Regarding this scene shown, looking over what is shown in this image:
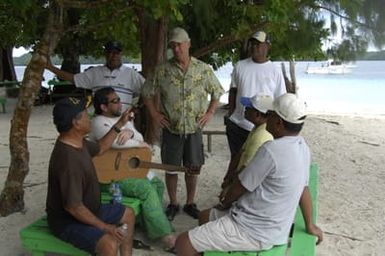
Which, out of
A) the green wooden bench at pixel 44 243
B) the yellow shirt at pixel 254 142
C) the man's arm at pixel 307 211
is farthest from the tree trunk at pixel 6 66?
the man's arm at pixel 307 211

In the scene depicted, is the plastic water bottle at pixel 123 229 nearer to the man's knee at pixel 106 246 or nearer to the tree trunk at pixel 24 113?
the man's knee at pixel 106 246

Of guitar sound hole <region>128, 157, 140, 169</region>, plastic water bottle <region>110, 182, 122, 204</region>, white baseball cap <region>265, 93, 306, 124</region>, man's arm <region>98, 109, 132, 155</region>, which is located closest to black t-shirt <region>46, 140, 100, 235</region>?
plastic water bottle <region>110, 182, 122, 204</region>

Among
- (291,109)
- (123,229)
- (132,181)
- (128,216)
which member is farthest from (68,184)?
(291,109)

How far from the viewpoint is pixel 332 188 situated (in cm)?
604

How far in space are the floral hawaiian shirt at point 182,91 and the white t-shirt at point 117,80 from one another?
48 cm

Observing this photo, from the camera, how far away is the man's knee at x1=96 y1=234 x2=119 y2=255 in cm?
296

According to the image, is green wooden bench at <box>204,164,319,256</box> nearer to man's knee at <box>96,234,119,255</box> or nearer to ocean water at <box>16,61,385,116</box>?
man's knee at <box>96,234,119,255</box>

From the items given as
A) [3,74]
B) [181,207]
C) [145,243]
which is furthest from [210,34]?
[3,74]

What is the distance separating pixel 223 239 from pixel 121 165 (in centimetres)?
135

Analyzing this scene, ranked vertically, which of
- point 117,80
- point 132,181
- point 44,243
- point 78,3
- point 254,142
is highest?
point 78,3

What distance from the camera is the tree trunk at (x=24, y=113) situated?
445 cm

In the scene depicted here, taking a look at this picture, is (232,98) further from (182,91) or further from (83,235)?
(83,235)

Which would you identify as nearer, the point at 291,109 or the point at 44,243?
the point at 291,109

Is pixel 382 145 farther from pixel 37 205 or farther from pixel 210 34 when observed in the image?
pixel 37 205
